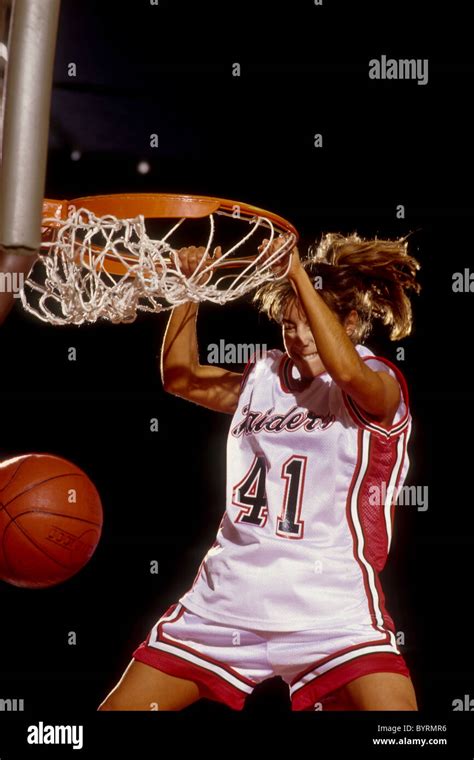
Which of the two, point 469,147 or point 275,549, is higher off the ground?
point 469,147

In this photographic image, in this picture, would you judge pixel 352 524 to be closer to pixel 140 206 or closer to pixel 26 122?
pixel 140 206

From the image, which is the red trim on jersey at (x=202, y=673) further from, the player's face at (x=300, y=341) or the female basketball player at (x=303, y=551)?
the player's face at (x=300, y=341)

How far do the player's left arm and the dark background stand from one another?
A: 130 cm

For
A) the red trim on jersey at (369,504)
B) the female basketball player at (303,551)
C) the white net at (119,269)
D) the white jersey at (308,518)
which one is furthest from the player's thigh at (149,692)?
the white net at (119,269)

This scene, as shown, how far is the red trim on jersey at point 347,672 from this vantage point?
6.70 feet

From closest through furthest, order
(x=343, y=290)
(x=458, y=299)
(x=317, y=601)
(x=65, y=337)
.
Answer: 1. (x=317, y=601)
2. (x=343, y=290)
3. (x=458, y=299)
4. (x=65, y=337)

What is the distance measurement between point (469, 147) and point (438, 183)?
0.19 m

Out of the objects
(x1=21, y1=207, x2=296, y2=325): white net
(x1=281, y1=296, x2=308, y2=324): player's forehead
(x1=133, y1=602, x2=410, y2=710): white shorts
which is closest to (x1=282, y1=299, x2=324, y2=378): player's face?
(x1=281, y1=296, x2=308, y2=324): player's forehead

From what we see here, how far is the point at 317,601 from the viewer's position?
216 centimetres

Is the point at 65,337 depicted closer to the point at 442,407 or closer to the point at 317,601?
the point at 442,407

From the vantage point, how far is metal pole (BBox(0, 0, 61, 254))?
0.97m

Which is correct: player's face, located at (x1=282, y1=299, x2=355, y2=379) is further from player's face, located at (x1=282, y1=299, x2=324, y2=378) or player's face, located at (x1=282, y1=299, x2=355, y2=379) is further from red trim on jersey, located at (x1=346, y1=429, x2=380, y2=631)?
red trim on jersey, located at (x1=346, y1=429, x2=380, y2=631)

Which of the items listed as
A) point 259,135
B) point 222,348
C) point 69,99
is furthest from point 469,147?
point 69,99

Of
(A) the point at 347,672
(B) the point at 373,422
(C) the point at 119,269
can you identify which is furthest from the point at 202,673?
(C) the point at 119,269
